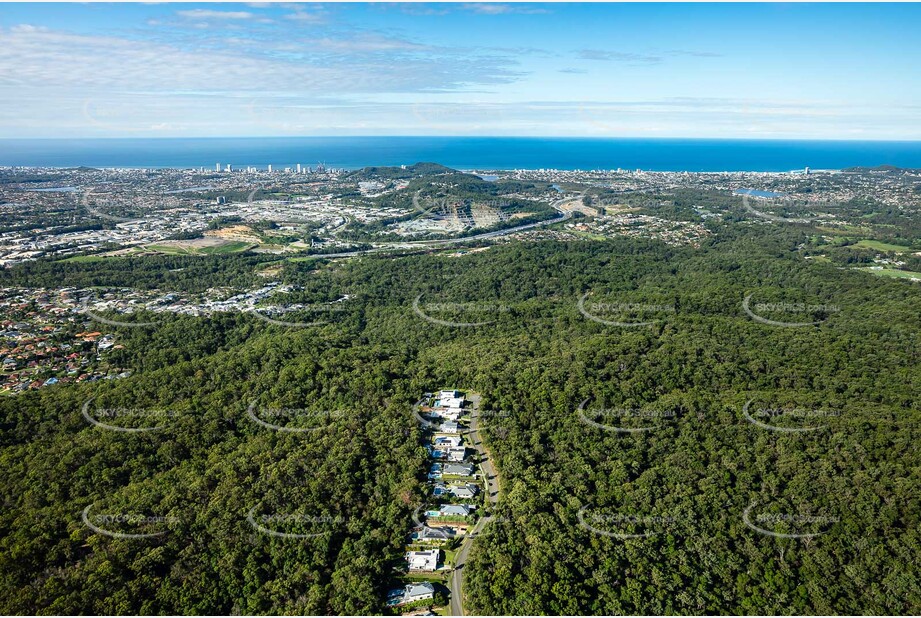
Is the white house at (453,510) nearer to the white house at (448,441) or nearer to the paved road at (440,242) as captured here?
the white house at (448,441)

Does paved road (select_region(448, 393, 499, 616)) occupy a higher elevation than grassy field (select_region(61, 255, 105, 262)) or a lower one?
lower

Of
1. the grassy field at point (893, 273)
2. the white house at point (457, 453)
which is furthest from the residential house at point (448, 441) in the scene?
the grassy field at point (893, 273)

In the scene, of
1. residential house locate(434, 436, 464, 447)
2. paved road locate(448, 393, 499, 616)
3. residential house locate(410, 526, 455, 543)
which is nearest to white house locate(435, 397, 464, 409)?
paved road locate(448, 393, 499, 616)

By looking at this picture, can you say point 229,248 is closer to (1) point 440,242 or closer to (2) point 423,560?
(1) point 440,242

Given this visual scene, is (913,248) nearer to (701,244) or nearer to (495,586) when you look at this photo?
(701,244)

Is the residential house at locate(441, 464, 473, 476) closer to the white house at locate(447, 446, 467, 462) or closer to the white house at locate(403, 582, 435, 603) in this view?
the white house at locate(447, 446, 467, 462)

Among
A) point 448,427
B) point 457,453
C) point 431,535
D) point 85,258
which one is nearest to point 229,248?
point 85,258
